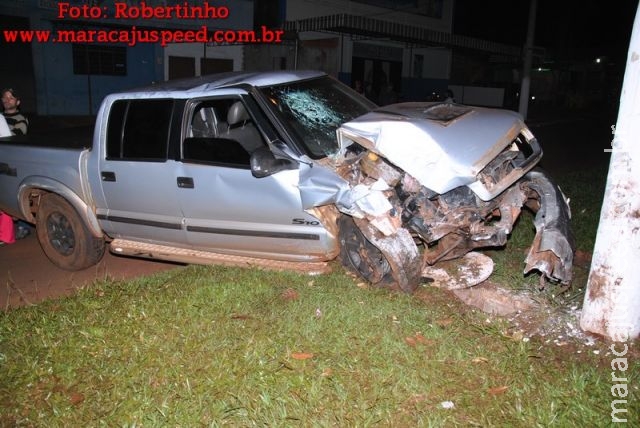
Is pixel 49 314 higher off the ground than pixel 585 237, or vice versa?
pixel 585 237

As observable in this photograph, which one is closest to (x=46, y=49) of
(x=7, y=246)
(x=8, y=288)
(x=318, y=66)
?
(x=318, y=66)

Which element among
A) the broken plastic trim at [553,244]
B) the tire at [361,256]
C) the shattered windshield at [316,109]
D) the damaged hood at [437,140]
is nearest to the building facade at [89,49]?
the shattered windshield at [316,109]

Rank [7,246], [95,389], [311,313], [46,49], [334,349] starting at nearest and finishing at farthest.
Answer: [95,389] < [334,349] < [311,313] < [7,246] < [46,49]

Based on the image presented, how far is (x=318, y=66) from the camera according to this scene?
22.9m

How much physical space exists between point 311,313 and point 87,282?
2532 mm

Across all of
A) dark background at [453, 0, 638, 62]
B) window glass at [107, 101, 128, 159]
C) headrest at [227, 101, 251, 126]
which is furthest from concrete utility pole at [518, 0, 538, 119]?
dark background at [453, 0, 638, 62]

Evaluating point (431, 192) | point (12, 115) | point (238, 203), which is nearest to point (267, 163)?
point (238, 203)

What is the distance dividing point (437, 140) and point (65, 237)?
403 centimetres

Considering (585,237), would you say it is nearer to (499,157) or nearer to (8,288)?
(499,157)

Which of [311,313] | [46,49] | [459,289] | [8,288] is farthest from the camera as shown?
[46,49]

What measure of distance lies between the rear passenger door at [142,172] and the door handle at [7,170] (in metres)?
1.23

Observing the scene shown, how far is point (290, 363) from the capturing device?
131 inches

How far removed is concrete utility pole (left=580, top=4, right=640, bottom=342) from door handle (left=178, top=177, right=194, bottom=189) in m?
3.20

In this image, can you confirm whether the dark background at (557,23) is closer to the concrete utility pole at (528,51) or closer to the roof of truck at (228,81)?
the concrete utility pole at (528,51)
